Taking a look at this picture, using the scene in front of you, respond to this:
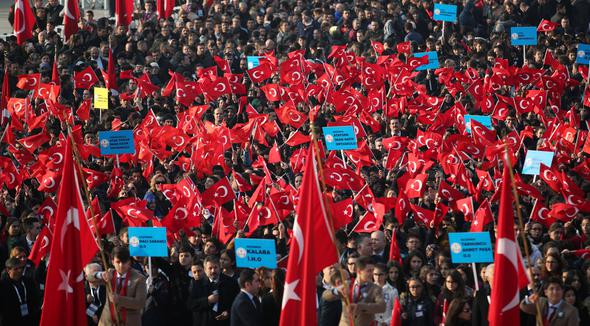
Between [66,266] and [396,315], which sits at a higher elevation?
[66,266]

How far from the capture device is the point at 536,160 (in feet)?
54.1

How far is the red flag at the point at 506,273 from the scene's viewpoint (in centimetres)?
1027

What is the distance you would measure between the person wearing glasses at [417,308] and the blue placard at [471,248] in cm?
66

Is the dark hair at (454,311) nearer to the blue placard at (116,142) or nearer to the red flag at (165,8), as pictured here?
the blue placard at (116,142)

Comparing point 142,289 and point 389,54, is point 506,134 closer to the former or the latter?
point 389,54

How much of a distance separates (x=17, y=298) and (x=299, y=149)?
7009 millimetres

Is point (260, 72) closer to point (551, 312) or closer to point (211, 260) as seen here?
point (211, 260)

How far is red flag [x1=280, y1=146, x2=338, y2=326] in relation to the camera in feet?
34.0

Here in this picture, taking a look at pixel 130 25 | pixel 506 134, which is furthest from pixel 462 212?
pixel 130 25

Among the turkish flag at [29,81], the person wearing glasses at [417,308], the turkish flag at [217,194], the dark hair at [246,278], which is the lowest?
the person wearing glasses at [417,308]

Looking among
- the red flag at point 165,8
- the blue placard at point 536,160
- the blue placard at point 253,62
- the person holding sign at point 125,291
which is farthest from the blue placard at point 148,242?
the red flag at point 165,8

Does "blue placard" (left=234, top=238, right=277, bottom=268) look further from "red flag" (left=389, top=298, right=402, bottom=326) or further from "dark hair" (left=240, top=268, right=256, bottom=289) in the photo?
"red flag" (left=389, top=298, right=402, bottom=326)

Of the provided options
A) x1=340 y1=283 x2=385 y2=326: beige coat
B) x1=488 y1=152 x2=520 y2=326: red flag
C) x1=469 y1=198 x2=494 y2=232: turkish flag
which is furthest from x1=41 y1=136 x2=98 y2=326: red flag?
x1=469 y1=198 x2=494 y2=232: turkish flag

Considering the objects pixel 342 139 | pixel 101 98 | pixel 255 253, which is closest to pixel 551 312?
pixel 255 253
